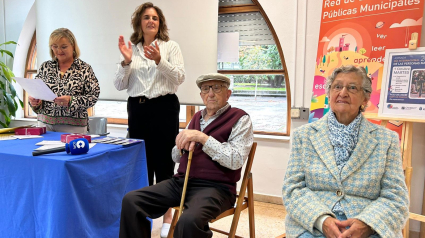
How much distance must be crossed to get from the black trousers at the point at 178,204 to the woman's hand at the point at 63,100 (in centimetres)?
91

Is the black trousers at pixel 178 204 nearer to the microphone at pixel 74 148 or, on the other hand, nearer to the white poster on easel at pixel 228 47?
the microphone at pixel 74 148

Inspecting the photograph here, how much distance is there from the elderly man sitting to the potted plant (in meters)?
3.55

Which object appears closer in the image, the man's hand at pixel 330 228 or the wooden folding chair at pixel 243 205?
the man's hand at pixel 330 228

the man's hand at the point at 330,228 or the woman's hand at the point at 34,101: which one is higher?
the woman's hand at the point at 34,101

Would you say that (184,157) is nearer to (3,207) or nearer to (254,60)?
(3,207)

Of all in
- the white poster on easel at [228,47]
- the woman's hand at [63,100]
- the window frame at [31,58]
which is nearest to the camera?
the woman's hand at [63,100]

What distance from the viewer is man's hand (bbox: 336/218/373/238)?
1296 mm

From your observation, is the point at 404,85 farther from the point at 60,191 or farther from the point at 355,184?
the point at 60,191

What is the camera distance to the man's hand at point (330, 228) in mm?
1304

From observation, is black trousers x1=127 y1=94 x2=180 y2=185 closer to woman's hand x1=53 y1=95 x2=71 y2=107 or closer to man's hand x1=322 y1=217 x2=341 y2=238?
woman's hand x1=53 y1=95 x2=71 y2=107

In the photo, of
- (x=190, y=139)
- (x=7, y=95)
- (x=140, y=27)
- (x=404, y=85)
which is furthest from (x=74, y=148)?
(x=7, y=95)

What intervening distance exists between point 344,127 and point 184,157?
938 mm

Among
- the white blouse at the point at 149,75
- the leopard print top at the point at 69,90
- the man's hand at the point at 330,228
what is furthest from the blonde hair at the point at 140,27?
the man's hand at the point at 330,228

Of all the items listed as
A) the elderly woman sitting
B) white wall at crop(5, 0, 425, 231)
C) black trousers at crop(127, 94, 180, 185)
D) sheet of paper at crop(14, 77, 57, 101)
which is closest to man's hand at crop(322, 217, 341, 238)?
the elderly woman sitting
